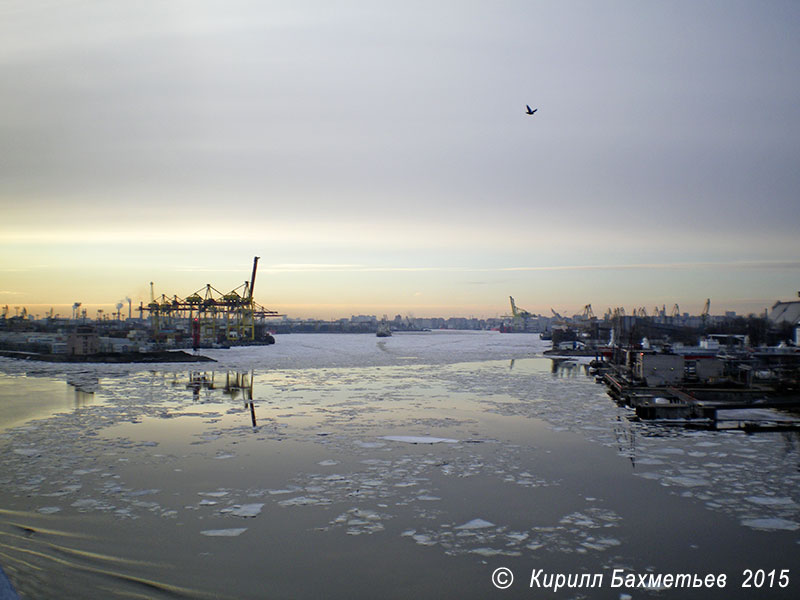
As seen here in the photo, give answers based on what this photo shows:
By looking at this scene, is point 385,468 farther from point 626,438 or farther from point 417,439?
point 626,438

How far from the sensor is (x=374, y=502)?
27.4 feet

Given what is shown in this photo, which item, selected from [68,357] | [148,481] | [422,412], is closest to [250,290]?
[68,357]

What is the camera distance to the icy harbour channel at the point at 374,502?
607cm

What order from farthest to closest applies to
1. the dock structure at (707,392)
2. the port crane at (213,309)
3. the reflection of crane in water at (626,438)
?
the port crane at (213,309)
the dock structure at (707,392)
the reflection of crane in water at (626,438)

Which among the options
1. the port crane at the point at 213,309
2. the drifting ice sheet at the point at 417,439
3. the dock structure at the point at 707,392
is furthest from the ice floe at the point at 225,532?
the port crane at the point at 213,309

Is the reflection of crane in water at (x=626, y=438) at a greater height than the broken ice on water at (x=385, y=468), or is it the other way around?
the broken ice on water at (x=385, y=468)

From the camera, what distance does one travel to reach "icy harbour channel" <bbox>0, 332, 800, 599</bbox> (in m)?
6.07

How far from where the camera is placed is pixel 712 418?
1595cm

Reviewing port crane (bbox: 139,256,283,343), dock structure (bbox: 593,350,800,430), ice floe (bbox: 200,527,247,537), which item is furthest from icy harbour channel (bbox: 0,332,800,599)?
port crane (bbox: 139,256,283,343)

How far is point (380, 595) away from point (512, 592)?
136 cm

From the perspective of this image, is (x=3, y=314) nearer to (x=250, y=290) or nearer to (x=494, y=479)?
(x=250, y=290)

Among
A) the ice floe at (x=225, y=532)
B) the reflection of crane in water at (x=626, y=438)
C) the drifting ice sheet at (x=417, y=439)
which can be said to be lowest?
the reflection of crane in water at (x=626, y=438)

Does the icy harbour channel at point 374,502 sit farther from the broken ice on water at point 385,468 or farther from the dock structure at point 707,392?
the dock structure at point 707,392

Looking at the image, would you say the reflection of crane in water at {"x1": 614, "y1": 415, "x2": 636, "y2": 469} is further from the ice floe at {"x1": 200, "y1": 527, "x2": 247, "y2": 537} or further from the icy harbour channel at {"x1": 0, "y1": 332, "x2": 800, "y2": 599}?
the ice floe at {"x1": 200, "y1": 527, "x2": 247, "y2": 537}
